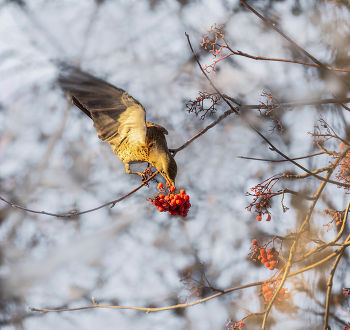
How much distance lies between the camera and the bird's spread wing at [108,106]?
57 centimetres

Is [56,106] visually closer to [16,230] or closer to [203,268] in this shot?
[16,230]

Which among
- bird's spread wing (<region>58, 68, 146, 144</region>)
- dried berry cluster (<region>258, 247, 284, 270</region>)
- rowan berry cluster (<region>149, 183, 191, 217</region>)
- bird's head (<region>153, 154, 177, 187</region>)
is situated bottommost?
dried berry cluster (<region>258, 247, 284, 270</region>)

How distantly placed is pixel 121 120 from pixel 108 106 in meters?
0.05

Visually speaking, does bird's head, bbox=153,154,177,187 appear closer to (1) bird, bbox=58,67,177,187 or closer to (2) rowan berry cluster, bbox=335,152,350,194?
(1) bird, bbox=58,67,177,187

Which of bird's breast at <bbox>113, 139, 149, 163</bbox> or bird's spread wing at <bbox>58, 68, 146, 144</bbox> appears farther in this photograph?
bird's breast at <bbox>113, 139, 149, 163</bbox>

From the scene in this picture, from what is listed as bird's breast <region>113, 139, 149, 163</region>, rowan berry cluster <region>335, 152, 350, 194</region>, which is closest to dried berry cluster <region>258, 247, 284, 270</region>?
rowan berry cluster <region>335, 152, 350, 194</region>

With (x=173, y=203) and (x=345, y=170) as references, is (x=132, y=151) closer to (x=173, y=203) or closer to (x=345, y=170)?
(x=173, y=203)

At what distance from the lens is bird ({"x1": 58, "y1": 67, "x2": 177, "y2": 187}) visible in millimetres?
575

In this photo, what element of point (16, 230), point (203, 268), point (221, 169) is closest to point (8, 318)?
point (16, 230)

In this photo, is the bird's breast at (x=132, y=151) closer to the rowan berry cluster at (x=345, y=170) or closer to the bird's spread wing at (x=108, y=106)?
the bird's spread wing at (x=108, y=106)

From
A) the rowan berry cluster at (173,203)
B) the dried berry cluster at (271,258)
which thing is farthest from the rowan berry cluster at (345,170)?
the rowan berry cluster at (173,203)

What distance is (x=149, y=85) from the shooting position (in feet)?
3.83

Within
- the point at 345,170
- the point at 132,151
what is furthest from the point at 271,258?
the point at 132,151

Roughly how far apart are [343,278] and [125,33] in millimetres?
1201
